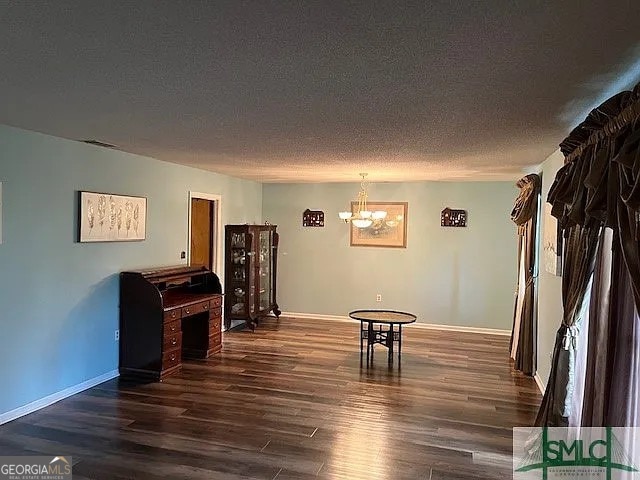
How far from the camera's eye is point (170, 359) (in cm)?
500

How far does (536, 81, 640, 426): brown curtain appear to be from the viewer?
193 centimetres

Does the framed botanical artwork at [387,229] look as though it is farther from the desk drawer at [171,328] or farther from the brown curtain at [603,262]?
the brown curtain at [603,262]

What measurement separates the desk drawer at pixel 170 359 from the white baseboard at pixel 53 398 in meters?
0.54

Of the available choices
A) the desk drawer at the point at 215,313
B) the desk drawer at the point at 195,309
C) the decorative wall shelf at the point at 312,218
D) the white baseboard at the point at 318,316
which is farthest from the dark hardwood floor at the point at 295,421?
the decorative wall shelf at the point at 312,218

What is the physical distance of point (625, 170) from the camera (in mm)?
1913

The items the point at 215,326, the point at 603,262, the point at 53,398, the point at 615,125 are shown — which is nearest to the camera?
the point at 615,125

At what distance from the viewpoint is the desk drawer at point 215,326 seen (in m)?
5.75

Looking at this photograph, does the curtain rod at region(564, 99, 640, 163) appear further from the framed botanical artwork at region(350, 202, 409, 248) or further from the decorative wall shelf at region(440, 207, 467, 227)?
the framed botanical artwork at region(350, 202, 409, 248)

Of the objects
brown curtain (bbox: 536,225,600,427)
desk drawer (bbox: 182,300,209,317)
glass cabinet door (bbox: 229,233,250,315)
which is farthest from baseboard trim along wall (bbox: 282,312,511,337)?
brown curtain (bbox: 536,225,600,427)

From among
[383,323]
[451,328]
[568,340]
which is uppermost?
[568,340]

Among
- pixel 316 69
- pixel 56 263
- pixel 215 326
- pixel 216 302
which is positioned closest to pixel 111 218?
pixel 56 263

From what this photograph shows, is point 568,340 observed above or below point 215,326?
above

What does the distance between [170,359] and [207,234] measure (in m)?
2.40
